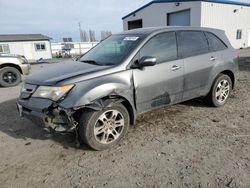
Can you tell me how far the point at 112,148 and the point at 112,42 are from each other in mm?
2110

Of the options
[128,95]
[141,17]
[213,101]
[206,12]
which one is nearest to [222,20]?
[206,12]

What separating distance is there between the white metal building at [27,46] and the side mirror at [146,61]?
105ft

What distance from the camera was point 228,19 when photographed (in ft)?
77.8

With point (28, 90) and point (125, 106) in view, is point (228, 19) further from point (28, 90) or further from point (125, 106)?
point (28, 90)

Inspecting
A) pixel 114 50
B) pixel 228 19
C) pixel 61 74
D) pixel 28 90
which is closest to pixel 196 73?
pixel 114 50

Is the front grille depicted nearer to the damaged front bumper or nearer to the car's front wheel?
the damaged front bumper

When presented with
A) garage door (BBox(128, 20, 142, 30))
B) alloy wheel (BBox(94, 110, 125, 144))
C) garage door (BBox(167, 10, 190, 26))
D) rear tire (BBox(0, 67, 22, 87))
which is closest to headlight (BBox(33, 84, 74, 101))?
alloy wheel (BBox(94, 110, 125, 144))

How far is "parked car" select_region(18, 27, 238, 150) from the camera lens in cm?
319

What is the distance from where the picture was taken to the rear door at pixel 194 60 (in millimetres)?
4309

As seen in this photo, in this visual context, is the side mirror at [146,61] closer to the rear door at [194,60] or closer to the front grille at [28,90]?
the rear door at [194,60]

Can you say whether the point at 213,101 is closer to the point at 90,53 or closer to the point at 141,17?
the point at 90,53

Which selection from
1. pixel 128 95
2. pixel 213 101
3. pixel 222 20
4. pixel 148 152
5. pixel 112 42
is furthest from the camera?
pixel 222 20

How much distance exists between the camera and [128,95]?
3.59 meters

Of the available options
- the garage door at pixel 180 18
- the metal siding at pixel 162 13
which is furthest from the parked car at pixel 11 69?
the garage door at pixel 180 18
